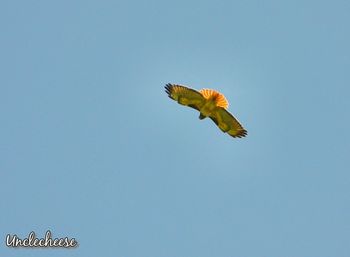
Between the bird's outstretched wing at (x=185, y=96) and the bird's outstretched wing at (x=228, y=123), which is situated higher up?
the bird's outstretched wing at (x=185, y=96)

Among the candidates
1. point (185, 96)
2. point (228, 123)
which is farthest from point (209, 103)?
point (228, 123)

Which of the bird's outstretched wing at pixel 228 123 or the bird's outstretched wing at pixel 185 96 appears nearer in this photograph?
the bird's outstretched wing at pixel 185 96

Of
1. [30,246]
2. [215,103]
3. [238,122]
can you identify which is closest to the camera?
[215,103]

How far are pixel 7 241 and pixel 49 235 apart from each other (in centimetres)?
129

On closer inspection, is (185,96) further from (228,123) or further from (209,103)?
(228,123)

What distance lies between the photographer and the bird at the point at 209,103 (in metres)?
14.3

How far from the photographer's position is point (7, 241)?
689 inches

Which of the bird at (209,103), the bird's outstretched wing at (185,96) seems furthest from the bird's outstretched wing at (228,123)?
the bird's outstretched wing at (185,96)

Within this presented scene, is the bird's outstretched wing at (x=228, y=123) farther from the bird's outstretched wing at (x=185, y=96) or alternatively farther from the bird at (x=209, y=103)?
the bird's outstretched wing at (x=185, y=96)

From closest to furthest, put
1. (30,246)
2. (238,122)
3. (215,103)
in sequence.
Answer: (215,103) < (238,122) < (30,246)

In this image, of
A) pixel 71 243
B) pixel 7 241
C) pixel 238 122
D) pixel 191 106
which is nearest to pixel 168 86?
pixel 191 106

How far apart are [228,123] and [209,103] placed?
131 centimetres

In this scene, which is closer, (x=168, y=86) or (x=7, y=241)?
(x=168, y=86)

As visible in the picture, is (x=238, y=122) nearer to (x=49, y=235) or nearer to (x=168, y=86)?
(x=168, y=86)
